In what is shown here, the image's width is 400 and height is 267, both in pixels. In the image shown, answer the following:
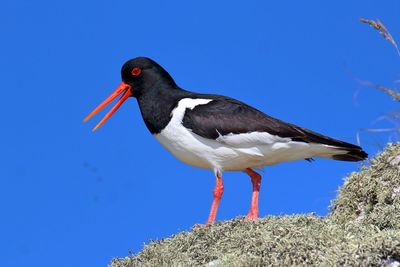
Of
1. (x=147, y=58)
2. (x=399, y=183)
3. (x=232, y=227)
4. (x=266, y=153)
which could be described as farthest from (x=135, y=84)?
(x=399, y=183)

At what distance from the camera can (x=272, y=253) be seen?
5695 mm

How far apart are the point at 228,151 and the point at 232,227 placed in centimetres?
124

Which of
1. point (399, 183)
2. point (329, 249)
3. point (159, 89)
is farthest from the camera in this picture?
point (159, 89)

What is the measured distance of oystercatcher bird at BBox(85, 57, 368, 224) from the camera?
8102 millimetres

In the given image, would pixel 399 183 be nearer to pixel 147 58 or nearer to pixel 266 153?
pixel 266 153

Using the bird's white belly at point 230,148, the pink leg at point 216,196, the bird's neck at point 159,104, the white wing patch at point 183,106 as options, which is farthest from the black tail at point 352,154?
the bird's neck at point 159,104

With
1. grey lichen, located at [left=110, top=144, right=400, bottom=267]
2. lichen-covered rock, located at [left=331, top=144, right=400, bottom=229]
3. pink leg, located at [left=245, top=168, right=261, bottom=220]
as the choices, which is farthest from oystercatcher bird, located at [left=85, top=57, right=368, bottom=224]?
grey lichen, located at [left=110, top=144, right=400, bottom=267]

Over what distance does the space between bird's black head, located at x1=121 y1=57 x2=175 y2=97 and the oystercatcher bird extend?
0.40 metres

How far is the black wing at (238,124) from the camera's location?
8.12 meters

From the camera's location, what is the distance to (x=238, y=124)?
8172 millimetres

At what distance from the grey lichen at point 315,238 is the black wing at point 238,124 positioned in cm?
60

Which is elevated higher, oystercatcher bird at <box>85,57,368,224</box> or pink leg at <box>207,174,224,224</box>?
oystercatcher bird at <box>85,57,368,224</box>

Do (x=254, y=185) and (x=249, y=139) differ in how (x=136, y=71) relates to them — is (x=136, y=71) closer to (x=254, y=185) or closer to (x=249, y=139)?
(x=249, y=139)

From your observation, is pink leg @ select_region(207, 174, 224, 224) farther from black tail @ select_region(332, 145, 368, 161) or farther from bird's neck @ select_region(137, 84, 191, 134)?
black tail @ select_region(332, 145, 368, 161)
